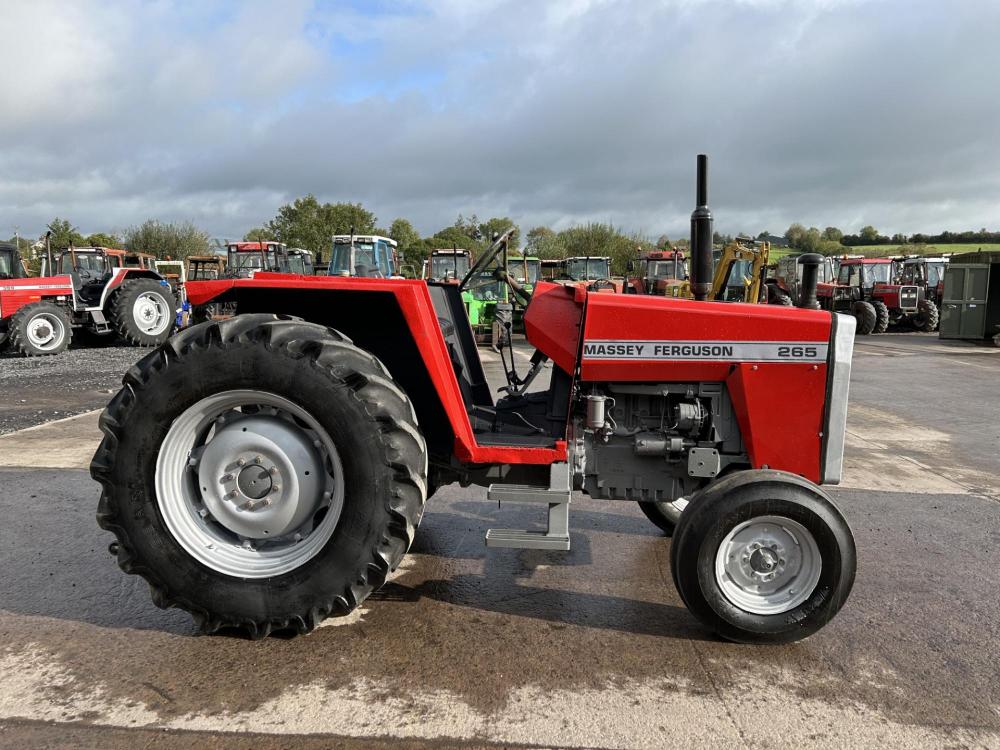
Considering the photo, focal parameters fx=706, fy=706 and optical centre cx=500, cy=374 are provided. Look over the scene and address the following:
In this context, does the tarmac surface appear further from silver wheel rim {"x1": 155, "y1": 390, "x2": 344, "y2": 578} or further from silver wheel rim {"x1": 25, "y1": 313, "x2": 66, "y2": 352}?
silver wheel rim {"x1": 25, "y1": 313, "x2": 66, "y2": 352}

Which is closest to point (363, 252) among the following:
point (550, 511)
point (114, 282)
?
point (114, 282)

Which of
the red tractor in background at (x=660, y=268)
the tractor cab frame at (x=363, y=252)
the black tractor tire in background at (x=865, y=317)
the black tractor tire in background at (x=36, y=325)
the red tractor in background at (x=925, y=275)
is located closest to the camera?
the black tractor tire in background at (x=36, y=325)

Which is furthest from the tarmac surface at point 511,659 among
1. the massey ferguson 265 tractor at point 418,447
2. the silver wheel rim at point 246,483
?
the silver wheel rim at point 246,483

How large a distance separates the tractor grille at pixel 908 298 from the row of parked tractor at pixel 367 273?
1.2 inches

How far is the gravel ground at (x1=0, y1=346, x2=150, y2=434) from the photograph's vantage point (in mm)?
7746

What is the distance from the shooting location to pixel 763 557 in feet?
9.10

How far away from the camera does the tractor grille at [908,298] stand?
2098cm

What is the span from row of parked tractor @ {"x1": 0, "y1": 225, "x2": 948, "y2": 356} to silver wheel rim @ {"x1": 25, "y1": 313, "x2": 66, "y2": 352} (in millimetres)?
19

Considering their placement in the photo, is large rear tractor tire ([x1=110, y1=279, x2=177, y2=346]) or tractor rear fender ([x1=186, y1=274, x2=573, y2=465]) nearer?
tractor rear fender ([x1=186, y1=274, x2=573, y2=465])

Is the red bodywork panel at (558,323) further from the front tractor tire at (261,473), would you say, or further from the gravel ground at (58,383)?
the gravel ground at (58,383)

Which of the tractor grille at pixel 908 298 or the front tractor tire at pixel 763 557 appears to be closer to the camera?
the front tractor tire at pixel 763 557

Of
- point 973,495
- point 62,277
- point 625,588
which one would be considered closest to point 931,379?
point 973,495

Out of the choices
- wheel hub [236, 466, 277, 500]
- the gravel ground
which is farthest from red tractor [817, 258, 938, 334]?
wheel hub [236, 466, 277, 500]

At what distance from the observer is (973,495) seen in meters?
4.88
